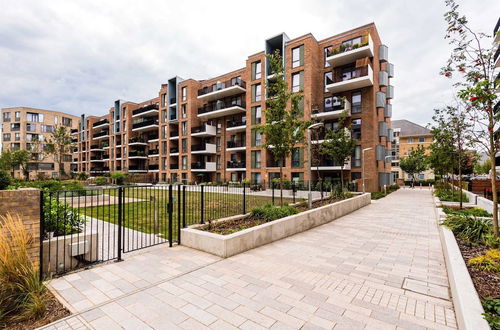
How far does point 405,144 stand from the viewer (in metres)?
59.8

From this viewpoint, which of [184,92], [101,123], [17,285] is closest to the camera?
[17,285]

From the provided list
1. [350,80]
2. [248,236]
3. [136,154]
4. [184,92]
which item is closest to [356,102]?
[350,80]

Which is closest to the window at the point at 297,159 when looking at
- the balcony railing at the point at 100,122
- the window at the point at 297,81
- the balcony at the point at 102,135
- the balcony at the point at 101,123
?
the window at the point at 297,81

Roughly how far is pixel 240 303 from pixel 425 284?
11.7 feet

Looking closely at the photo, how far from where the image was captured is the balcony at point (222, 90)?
103 ft

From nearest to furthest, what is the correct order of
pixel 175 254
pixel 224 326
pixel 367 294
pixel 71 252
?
pixel 224 326, pixel 367 294, pixel 71 252, pixel 175 254

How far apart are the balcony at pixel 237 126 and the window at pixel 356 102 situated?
1325cm

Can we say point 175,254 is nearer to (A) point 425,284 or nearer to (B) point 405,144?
(A) point 425,284

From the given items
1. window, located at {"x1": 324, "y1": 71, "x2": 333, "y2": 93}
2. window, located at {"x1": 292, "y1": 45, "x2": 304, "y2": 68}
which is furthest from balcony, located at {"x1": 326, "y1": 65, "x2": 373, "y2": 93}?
window, located at {"x1": 292, "y1": 45, "x2": 304, "y2": 68}

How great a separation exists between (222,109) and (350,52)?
17.1 metres

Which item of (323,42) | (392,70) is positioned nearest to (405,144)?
(392,70)

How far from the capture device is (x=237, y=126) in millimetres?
Result: 31781

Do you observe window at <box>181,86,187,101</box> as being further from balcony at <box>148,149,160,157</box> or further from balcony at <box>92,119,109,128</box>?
balcony at <box>92,119,109,128</box>

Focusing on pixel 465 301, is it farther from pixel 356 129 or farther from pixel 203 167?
pixel 203 167
